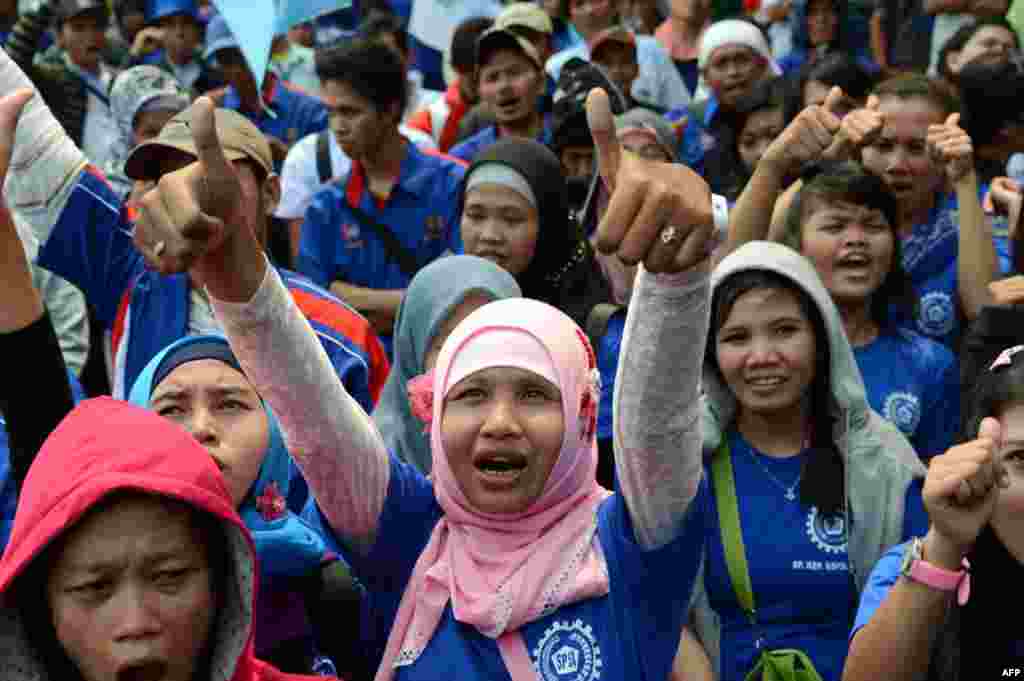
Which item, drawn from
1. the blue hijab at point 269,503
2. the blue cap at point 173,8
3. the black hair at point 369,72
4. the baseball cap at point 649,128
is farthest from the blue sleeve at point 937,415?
the blue cap at point 173,8

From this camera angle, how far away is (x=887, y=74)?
8133mm

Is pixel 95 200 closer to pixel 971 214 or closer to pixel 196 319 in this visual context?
pixel 196 319

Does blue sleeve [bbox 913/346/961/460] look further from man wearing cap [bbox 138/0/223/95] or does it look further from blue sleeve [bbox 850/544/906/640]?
man wearing cap [bbox 138/0/223/95]

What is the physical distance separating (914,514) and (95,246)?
2.21m

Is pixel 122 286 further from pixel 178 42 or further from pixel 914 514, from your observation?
pixel 178 42

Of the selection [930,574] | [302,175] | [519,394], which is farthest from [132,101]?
[930,574]

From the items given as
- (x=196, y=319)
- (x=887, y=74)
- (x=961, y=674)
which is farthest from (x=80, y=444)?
(x=887, y=74)

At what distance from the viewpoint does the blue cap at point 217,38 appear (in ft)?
33.0

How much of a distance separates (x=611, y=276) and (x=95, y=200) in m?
1.63

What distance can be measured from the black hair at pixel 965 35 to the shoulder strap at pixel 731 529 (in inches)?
178

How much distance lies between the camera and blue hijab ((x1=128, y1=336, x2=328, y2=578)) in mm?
3502

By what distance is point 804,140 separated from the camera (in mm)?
5113

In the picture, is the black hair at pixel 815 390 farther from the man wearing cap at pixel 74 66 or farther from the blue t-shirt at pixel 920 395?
the man wearing cap at pixel 74 66

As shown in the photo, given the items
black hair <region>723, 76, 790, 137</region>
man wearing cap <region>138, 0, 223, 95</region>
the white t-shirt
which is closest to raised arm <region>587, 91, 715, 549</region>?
black hair <region>723, 76, 790, 137</region>
